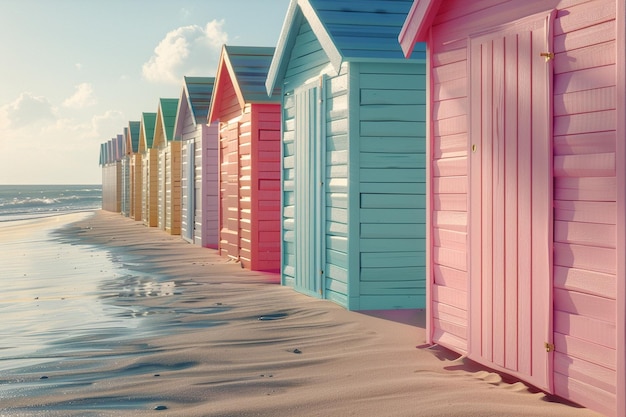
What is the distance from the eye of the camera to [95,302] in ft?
30.9

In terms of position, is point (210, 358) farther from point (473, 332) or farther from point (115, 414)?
point (473, 332)

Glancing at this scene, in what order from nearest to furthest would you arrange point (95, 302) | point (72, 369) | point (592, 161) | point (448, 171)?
point (592, 161), point (72, 369), point (448, 171), point (95, 302)

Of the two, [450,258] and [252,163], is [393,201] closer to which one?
[450,258]

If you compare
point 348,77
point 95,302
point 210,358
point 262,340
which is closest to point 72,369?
point 210,358

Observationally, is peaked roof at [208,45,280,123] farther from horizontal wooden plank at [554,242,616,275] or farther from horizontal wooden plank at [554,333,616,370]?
horizontal wooden plank at [554,333,616,370]

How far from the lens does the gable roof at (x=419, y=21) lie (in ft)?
21.5

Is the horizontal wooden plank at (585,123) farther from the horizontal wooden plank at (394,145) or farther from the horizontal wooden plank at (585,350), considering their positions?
the horizontal wooden plank at (394,145)

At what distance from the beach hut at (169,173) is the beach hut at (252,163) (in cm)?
776

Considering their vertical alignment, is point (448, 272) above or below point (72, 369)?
above

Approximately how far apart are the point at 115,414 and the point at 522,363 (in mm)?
2555

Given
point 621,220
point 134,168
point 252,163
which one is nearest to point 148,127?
point 134,168

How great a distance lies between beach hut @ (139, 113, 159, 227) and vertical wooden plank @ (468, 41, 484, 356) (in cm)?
2177

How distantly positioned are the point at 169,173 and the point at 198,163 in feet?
14.7

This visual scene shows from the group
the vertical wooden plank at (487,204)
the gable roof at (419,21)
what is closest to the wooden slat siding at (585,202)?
the vertical wooden plank at (487,204)
